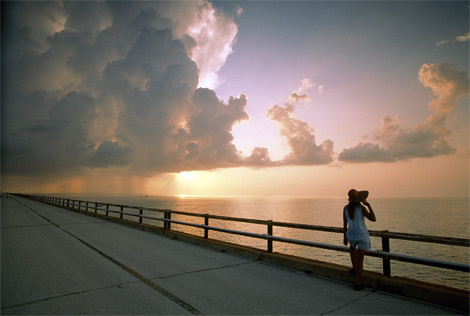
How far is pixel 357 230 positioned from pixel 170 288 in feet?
12.6

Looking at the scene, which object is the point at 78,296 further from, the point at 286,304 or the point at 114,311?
the point at 286,304

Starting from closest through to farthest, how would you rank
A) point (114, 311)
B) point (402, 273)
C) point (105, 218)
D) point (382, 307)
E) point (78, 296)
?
point (114, 311), point (382, 307), point (78, 296), point (402, 273), point (105, 218)

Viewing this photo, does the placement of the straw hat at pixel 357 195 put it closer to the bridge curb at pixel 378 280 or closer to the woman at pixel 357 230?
the woman at pixel 357 230

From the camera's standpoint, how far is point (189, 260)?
7.12m

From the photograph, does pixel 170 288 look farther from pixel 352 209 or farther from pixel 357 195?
pixel 357 195

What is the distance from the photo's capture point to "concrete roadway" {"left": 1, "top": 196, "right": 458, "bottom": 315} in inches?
161

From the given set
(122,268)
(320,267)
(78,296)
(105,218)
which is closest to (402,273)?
(320,267)

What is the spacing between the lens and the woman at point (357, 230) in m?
4.96

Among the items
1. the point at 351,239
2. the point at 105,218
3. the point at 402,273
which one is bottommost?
the point at 402,273

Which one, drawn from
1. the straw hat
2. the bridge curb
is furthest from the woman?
the bridge curb

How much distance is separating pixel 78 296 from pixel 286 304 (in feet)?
12.0

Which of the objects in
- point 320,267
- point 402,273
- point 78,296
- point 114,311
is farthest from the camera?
point 402,273

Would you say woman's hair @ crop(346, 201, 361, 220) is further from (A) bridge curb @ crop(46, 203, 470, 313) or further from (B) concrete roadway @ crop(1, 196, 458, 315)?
(B) concrete roadway @ crop(1, 196, 458, 315)

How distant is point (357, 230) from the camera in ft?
16.5
